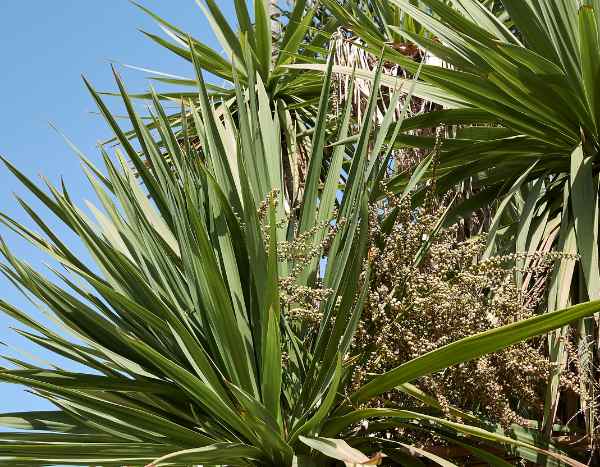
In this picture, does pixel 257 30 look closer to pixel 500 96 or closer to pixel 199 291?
pixel 500 96

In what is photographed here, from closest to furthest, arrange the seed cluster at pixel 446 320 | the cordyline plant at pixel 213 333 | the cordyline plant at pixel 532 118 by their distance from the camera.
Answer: the cordyline plant at pixel 213 333 < the seed cluster at pixel 446 320 < the cordyline plant at pixel 532 118

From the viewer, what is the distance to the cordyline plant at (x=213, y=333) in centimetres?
247

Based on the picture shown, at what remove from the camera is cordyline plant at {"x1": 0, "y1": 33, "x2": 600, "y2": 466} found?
2.47 m

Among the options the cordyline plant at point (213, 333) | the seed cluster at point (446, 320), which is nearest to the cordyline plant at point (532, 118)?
the seed cluster at point (446, 320)

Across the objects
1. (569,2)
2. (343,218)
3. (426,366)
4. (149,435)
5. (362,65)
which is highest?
(362,65)

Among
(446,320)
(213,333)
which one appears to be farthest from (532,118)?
(213,333)

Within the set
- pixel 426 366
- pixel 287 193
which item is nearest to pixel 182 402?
pixel 426 366

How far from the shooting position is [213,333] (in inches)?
109

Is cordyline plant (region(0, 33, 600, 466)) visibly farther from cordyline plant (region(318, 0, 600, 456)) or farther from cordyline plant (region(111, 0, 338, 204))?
cordyline plant (region(111, 0, 338, 204))

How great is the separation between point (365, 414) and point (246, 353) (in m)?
0.40

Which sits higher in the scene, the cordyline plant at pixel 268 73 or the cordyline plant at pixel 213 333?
the cordyline plant at pixel 268 73

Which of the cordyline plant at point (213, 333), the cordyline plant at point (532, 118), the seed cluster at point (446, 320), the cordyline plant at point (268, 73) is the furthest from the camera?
the cordyline plant at point (268, 73)

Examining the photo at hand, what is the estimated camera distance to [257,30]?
5410mm

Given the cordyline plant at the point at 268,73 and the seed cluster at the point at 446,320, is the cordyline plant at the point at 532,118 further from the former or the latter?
the cordyline plant at the point at 268,73
